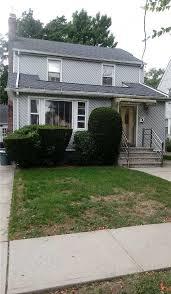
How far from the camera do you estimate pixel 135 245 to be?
4.96 metres

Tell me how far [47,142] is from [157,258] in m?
9.26

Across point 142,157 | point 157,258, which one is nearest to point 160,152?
point 142,157

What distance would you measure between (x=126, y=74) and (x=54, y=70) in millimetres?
4367

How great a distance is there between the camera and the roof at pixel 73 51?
18.8 meters

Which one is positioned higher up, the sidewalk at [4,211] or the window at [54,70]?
the window at [54,70]

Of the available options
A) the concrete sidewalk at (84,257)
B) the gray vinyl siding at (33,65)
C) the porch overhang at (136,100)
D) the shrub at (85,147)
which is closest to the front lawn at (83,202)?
the concrete sidewalk at (84,257)

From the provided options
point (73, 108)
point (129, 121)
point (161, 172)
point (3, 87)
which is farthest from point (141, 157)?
point (3, 87)

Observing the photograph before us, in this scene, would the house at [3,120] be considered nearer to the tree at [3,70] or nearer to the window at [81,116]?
the tree at [3,70]

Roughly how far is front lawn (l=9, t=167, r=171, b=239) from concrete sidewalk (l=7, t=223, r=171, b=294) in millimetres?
460

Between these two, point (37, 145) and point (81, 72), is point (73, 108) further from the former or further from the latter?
point (81, 72)

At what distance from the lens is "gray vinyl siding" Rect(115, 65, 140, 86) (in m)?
20.0

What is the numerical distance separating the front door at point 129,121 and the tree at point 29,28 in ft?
66.3

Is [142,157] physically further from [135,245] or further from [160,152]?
[135,245]

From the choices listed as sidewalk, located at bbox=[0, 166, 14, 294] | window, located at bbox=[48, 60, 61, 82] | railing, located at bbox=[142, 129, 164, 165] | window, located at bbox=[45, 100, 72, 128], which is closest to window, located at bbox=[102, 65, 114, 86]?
window, located at bbox=[48, 60, 61, 82]
